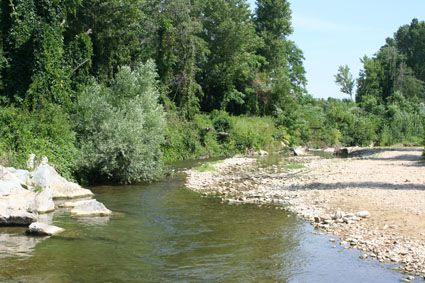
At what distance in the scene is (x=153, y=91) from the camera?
31.6 metres

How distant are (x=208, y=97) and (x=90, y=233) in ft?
153

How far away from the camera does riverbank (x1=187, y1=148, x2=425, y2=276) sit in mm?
14555

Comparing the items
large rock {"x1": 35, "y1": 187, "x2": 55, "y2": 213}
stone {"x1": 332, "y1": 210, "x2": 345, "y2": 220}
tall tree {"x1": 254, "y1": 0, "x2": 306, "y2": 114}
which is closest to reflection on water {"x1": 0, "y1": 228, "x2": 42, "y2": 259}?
large rock {"x1": 35, "y1": 187, "x2": 55, "y2": 213}

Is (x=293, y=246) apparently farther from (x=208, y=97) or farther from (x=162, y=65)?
(x=208, y=97)

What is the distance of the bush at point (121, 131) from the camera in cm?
2694

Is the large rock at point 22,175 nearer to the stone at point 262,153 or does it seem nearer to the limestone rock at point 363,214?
the limestone rock at point 363,214

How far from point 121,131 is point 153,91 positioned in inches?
217

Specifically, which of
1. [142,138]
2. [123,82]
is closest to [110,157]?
[142,138]

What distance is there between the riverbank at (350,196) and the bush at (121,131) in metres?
3.36

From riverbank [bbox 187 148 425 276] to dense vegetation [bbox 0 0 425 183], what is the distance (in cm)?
561

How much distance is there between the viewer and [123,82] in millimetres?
30297

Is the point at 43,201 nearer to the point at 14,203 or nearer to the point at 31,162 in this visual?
the point at 14,203

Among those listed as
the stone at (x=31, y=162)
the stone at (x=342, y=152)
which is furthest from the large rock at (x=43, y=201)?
the stone at (x=342, y=152)

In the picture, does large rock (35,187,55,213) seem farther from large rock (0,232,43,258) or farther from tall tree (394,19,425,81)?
tall tree (394,19,425,81)
